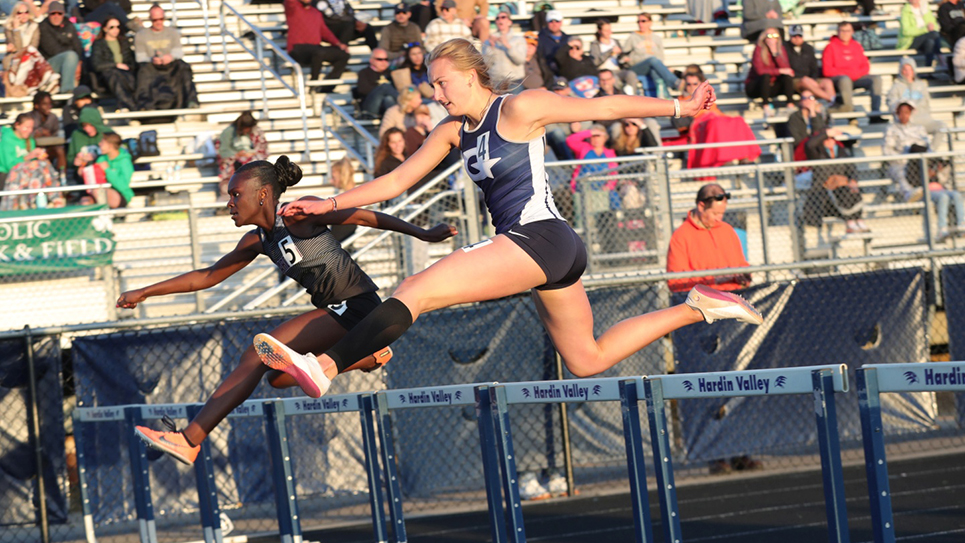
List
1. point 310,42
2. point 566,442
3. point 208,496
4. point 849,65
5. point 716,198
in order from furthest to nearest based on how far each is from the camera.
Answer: point 849,65, point 310,42, point 716,198, point 566,442, point 208,496

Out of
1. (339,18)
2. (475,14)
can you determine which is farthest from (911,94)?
(339,18)

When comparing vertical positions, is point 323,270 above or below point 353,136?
below

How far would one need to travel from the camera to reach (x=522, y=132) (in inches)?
198

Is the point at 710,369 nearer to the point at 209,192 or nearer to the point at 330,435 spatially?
the point at 330,435

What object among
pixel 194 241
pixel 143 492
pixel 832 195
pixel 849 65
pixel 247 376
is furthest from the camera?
pixel 849 65

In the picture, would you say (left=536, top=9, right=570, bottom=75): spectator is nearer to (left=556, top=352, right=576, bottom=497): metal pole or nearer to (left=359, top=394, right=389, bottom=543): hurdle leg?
(left=556, top=352, right=576, bottom=497): metal pole

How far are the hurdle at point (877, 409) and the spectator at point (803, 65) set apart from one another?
12.6m

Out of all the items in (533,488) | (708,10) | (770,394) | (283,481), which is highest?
(708,10)

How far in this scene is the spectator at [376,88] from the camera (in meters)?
14.3

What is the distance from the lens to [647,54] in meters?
16.0

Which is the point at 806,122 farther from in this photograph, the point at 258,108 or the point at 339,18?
the point at 258,108

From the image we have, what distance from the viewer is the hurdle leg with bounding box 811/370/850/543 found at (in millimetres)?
4324

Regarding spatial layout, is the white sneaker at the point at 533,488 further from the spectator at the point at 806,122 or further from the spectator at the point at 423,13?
the spectator at the point at 423,13

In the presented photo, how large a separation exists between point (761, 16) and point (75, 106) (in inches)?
381
